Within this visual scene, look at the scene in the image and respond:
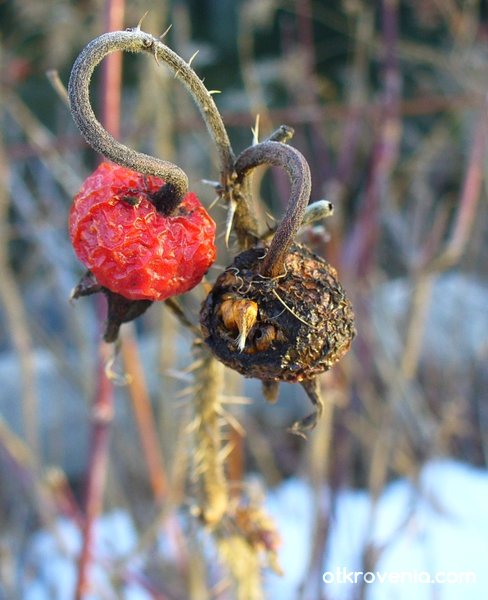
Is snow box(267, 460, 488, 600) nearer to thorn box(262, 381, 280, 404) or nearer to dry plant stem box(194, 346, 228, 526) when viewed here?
dry plant stem box(194, 346, 228, 526)

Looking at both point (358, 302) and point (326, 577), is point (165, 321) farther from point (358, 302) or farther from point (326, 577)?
point (326, 577)

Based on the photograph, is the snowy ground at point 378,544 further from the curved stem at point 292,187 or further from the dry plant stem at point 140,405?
the curved stem at point 292,187

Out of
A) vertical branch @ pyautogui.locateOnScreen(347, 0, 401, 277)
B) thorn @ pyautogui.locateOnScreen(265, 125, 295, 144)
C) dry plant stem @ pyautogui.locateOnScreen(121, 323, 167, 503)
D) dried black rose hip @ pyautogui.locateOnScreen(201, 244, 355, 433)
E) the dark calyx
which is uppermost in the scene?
thorn @ pyautogui.locateOnScreen(265, 125, 295, 144)

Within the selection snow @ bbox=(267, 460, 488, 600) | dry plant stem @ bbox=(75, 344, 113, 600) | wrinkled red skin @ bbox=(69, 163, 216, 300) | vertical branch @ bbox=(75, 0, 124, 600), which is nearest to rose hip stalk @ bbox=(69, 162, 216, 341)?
wrinkled red skin @ bbox=(69, 163, 216, 300)

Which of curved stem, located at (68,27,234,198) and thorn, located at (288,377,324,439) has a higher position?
curved stem, located at (68,27,234,198)

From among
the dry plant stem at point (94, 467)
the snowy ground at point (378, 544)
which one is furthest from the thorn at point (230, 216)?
the snowy ground at point (378, 544)

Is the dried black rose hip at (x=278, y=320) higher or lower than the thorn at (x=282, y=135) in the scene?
lower

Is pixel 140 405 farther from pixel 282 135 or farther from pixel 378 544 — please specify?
pixel 282 135
